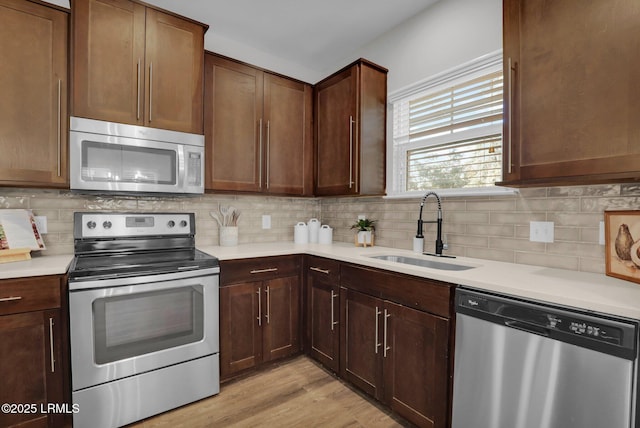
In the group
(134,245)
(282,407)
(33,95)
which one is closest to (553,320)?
(282,407)

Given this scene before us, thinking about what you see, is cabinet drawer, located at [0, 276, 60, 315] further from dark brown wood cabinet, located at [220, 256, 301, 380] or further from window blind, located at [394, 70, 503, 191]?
window blind, located at [394, 70, 503, 191]

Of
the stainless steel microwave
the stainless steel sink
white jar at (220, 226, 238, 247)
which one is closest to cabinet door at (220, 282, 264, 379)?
white jar at (220, 226, 238, 247)

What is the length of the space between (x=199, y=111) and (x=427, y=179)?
5.84 ft

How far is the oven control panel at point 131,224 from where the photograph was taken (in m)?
2.10

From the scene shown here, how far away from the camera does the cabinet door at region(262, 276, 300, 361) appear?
2.35 metres

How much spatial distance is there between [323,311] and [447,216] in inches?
44.8

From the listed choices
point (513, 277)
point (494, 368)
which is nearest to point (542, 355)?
point (494, 368)

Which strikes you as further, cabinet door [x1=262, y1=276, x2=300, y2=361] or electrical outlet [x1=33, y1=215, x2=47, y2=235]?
cabinet door [x1=262, y1=276, x2=300, y2=361]

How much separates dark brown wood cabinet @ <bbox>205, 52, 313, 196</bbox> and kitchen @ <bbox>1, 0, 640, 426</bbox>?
0.34 meters

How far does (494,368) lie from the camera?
1319 millimetres

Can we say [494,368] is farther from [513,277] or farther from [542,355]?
[513,277]

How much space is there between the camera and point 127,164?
6.60 ft

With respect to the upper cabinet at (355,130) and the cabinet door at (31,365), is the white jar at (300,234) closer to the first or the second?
the upper cabinet at (355,130)

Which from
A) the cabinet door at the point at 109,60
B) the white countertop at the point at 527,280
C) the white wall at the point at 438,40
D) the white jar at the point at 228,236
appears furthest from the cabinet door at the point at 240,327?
the white wall at the point at 438,40
